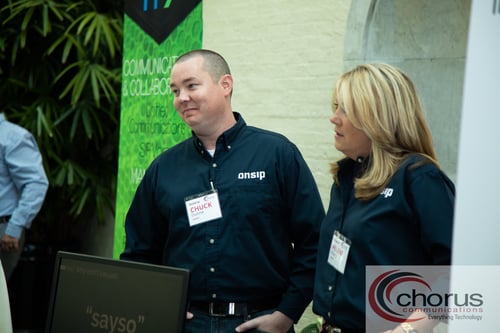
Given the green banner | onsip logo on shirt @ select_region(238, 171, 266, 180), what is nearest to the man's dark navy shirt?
onsip logo on shirt @ select_region(238, 171, 266, 180)

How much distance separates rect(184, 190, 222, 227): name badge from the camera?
8.61 ft

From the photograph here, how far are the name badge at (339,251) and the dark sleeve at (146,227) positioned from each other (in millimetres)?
762

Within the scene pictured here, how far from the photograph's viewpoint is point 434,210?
2037 millimetres

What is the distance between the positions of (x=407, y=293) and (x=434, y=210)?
0.88 ft

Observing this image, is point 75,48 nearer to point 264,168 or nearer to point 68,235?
point 68,235

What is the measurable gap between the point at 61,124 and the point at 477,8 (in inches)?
206

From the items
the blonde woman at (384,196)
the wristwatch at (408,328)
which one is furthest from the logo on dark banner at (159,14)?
the wristwatch at (408,328)

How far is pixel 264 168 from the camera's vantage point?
2668 millimetres

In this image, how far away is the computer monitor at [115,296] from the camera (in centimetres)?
166

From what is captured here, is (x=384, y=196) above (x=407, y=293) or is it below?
above

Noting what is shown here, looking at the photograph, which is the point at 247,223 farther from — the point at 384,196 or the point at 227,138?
the point at 384,196

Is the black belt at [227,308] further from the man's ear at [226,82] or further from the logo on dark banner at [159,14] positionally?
the logo on dark banner at [159,14]

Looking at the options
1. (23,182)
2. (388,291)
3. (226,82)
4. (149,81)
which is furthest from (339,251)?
(23,182)

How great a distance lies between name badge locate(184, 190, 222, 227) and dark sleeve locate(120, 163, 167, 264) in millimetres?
194
